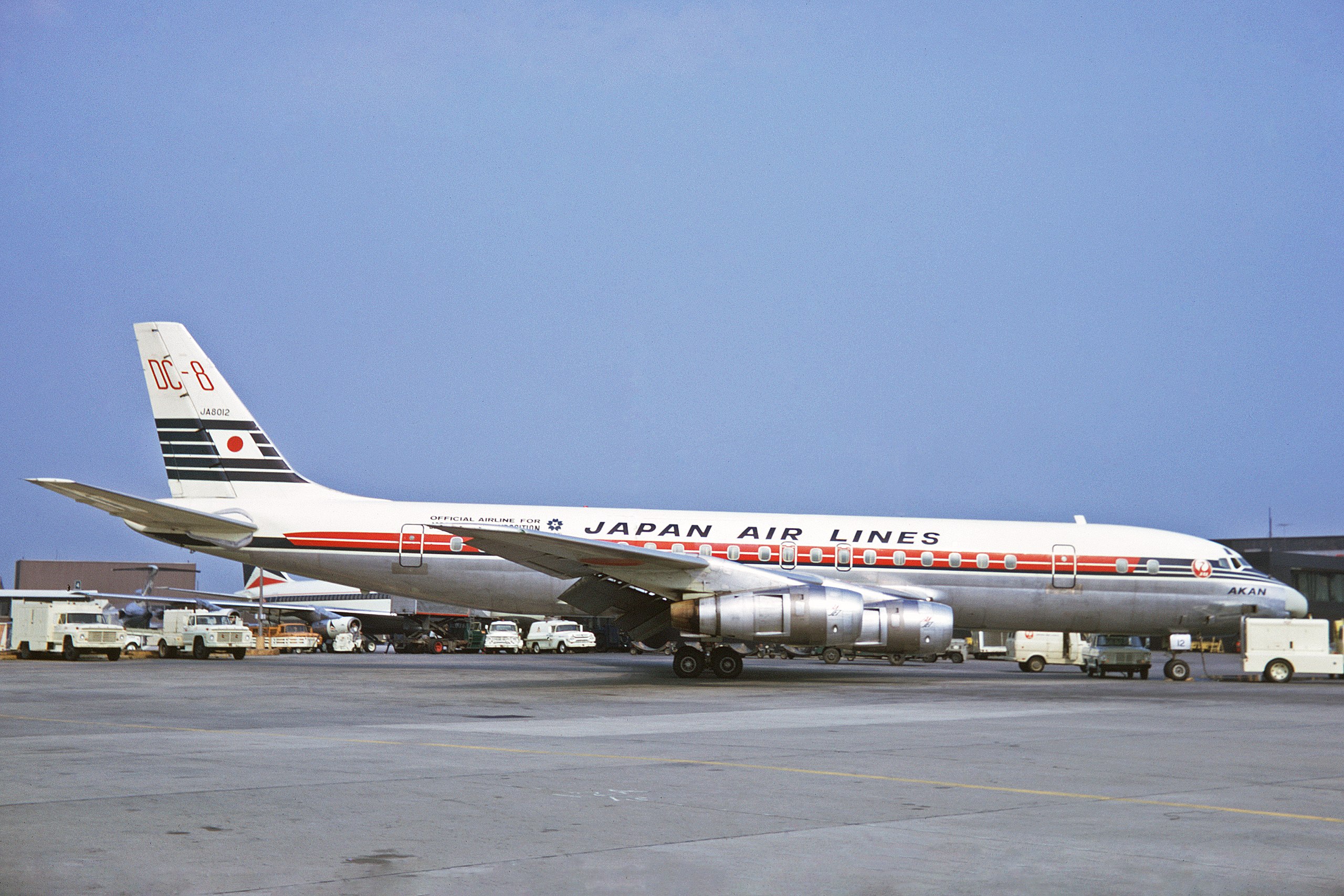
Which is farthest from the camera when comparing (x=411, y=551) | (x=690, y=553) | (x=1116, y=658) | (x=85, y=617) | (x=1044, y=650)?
(x=1044, y=650)

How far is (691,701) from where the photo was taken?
17641 mm

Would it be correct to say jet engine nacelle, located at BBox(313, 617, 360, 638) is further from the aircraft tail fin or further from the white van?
the white van

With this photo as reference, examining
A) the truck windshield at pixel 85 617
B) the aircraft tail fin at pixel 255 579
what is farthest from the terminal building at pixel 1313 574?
the aircraft tail fin at pixel 255 579

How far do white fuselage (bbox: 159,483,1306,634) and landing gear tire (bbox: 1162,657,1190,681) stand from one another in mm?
942

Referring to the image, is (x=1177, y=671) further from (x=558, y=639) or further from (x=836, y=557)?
(x=558, y=639)

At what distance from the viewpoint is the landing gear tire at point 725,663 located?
995 inches

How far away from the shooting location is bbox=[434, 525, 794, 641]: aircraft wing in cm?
2155

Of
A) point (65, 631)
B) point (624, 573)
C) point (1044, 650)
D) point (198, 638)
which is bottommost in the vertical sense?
point (1044, 650)

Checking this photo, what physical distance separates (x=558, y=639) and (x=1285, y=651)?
28526mm

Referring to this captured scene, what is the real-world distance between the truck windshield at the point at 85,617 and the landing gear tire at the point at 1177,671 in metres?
→ 29.9

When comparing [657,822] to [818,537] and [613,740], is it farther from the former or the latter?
[818,537]

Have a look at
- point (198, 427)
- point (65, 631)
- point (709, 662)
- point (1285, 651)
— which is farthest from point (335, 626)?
point (1285, 651)

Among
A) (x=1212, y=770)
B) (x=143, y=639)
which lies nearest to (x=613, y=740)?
(x=1212, y=770)

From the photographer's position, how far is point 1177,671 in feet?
87.3
